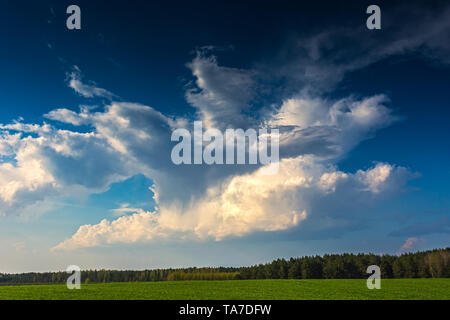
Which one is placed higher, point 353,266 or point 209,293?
point 209,293

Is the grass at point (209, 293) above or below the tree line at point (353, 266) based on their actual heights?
above

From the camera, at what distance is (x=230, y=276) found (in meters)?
183

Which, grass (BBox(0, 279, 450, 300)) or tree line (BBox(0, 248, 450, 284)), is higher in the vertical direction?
grass (BBox(0, 279, 450, 300))

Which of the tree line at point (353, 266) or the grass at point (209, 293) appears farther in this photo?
the tree line at point (353, 266)

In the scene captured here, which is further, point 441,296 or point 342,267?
point 342,267

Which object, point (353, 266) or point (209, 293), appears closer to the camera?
point (209, 293)

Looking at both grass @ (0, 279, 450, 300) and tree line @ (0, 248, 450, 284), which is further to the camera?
tree line @ (0, 248, 450, 284)
